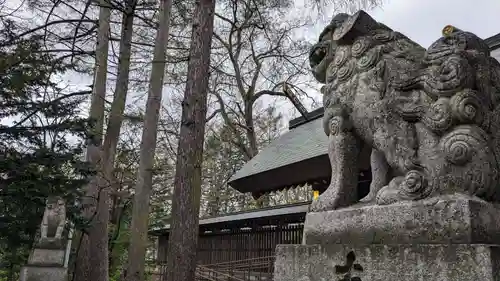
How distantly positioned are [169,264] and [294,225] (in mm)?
3613

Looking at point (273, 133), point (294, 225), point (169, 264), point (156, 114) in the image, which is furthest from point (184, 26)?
point (273, 133)

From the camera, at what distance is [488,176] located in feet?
5.97

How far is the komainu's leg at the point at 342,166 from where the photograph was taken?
7.43 feet

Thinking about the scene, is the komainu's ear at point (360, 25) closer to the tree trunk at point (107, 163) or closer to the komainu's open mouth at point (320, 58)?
the komainu's open mouth at point (320, 58)

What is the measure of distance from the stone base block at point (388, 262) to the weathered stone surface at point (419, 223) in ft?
0.19

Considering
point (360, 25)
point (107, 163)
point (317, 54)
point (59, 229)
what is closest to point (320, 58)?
point (317, 54)

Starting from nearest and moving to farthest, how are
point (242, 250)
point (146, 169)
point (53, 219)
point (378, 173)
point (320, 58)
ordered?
point (378, 173) → point (320, 58) → point (146, 169) → point (53, 219) → point (242, 250)

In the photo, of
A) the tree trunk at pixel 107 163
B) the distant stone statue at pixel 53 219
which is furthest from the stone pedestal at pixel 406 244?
the tree trunk at pixel 107 163

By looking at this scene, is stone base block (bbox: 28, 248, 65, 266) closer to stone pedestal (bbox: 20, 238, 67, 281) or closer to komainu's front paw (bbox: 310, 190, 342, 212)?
stone pedestal (bbox: 20, 238, 67, 281)

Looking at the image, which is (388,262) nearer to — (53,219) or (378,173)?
(378,173)

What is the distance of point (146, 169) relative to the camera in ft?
22.2

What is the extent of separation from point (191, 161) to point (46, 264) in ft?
12.9

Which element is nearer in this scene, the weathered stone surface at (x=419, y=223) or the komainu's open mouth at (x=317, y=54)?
the weathered stone surface at (x=419, y=223)

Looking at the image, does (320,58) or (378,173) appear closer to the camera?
(378,173)
